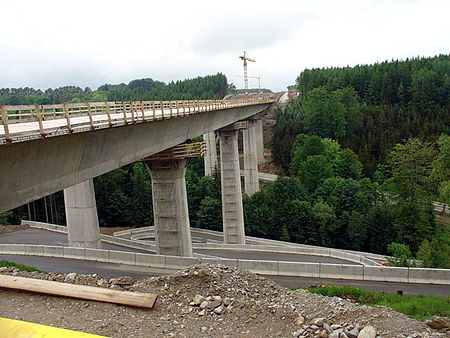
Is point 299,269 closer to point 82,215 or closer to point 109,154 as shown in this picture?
point 109,154

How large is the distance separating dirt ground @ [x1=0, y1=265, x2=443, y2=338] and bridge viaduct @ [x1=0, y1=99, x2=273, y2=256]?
3.30 metres

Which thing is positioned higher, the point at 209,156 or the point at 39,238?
the point at 209,156

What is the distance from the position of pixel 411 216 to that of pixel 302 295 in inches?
1327

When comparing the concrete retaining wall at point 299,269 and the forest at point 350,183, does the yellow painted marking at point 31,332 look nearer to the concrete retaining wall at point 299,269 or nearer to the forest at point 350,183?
the concrete retaining wall at point 299,269

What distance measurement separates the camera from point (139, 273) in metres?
18.9

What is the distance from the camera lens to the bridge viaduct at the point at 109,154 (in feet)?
34.4

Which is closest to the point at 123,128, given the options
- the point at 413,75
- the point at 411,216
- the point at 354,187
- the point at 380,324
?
the point at 380,324

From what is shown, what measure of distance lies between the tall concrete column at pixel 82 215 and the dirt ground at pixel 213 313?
11072 millimetres

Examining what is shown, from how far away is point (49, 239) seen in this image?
32750 millimetres

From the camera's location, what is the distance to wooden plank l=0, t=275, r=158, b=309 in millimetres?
10131

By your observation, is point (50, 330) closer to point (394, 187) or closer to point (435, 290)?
point (435, 290)

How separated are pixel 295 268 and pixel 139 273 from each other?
26.3ft

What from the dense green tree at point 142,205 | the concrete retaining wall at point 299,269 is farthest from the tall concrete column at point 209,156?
the concrete retaining wall at point 299,269

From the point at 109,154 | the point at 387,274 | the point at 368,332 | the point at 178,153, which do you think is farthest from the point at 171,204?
the point at 368,332
